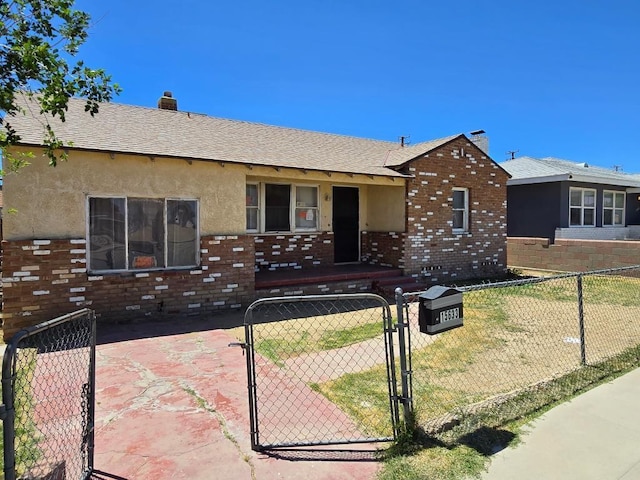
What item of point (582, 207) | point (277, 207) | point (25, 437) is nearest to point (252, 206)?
point (277, 207)

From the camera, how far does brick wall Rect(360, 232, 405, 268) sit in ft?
39.7

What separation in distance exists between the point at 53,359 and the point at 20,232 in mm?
2416

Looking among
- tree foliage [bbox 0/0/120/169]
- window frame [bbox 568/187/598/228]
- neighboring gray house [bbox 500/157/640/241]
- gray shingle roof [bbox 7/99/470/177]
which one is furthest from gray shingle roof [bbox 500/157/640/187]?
tree foliage [bbox 0/0/120/169]

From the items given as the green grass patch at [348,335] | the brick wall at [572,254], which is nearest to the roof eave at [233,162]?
the green grass patch at [348,335]

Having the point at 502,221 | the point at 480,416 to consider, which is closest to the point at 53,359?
the point at 480,416

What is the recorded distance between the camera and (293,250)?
38.9ft

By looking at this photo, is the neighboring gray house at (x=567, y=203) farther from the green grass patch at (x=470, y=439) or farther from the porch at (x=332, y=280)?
the green grass patch at (x=470, y=439)

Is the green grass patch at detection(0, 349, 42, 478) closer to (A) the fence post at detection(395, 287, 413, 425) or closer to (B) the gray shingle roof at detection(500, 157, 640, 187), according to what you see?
(A) the fence post at detection(395, 287, 413, 425)

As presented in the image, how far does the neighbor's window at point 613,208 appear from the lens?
18891 millimetres

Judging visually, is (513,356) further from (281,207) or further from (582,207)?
(582,207)

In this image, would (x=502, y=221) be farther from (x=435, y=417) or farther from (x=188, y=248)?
(x=435, y=417)

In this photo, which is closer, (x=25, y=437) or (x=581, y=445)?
(x=581, y=445)

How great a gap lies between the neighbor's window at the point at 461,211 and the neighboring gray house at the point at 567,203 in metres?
4.90

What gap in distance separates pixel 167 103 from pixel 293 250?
20.7 feet
